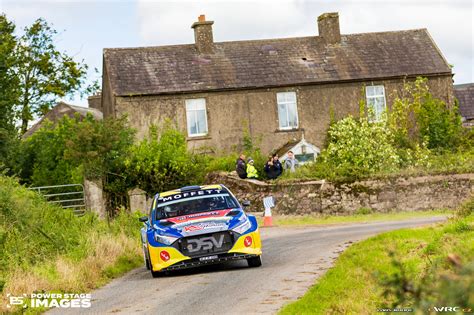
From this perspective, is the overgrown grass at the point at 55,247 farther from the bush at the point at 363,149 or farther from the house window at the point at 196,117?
the house window at the point at 196,117

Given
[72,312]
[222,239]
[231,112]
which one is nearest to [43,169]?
[231,112]

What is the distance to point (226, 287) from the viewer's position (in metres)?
15.4

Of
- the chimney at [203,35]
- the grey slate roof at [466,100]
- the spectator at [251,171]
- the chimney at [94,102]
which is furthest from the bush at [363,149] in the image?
the chimney at [94,102]

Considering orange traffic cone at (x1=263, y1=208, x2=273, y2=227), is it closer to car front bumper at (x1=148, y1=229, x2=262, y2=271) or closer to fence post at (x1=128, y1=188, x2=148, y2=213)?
fence post at (x1=128, y1=188, x2=148, y2=213)

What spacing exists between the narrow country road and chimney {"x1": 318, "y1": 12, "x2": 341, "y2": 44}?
31.3 meters

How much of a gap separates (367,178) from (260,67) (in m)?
15.0

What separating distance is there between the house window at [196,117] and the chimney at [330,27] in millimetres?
8363

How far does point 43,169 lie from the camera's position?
48000 mm

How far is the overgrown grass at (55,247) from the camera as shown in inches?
653

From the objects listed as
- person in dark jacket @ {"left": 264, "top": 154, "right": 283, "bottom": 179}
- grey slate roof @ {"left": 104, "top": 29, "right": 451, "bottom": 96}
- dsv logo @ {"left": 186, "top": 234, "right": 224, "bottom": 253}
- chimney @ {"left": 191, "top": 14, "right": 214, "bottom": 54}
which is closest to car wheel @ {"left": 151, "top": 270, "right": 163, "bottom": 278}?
dsv logo @ {"left": 186, "top": 234, "right": 224, "bottom": 253}

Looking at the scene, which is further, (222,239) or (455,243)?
(222,239)

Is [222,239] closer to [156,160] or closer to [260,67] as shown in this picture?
[156,160]

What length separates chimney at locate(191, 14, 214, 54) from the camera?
51094 mm

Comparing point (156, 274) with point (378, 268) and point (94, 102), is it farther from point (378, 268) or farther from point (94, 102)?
point (94, 102)
